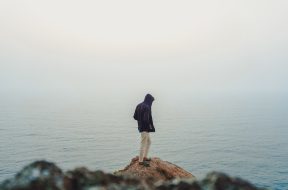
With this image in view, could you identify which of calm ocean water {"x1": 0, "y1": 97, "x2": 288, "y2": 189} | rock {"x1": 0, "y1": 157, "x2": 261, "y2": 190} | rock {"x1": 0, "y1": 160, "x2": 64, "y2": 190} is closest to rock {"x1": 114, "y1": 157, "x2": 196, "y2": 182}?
rock {"x1": 0, "y1": 157, "x2": 261, "y2": 190}

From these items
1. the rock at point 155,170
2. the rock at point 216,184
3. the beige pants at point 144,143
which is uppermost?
the rock at point 216,184

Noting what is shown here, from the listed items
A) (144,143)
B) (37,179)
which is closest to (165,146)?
(144,143)

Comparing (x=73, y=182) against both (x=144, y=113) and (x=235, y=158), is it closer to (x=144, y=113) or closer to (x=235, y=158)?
(x=144, y=113)

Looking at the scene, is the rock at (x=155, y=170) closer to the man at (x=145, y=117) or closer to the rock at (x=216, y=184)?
the man at (x=145, y=117)

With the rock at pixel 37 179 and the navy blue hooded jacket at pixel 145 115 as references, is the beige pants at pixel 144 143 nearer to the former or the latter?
the navy blue hooded jacket at pixel 145 115

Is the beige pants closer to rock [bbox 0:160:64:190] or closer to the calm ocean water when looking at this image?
rock [bbox 0:160:64:190]

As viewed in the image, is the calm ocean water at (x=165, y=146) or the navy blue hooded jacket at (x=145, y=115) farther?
the calm ocean water at (x=165, y=146)

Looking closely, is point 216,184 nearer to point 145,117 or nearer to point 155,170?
point 145,117

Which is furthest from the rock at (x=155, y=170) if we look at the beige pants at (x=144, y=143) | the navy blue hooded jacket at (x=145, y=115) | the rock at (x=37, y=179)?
the rock at (x=37, y=179)

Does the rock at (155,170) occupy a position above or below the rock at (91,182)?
below

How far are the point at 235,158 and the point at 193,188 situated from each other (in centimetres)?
9620

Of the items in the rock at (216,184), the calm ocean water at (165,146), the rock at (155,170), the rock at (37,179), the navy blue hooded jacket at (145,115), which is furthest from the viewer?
the calm ocean water at (165,146)

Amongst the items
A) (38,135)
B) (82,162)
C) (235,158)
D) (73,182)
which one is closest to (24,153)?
(82,162)

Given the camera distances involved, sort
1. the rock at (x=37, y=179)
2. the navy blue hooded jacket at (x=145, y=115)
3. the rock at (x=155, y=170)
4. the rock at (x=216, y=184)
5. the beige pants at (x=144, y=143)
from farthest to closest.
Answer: the rock at (x=155, y=170)
the beige pants at (x=144, y=143)
the navy blue hooded jacket at (x=145, y=115)
the rock at (x=216, y=184)
the rock at (x=37, y=179)
